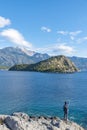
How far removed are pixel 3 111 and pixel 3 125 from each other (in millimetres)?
31073

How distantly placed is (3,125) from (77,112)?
33.9 m

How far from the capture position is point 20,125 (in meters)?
39.7

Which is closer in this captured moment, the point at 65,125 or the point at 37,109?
the point at 65,125

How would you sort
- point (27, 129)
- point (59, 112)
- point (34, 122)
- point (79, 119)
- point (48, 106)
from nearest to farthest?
1. point (27, 129)
2. point (34, 122)
3. point (79, 119)
4. point (59, 112)
5. point (48, 106)

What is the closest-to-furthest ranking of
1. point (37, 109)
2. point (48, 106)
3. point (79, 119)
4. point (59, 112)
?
point (79, 119)
point (59, 112)
point (37, 109)
point (48, 106)

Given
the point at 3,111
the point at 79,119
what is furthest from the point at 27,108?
the point at 79,119

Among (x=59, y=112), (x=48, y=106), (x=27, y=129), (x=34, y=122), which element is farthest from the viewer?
(x=48, y=106)

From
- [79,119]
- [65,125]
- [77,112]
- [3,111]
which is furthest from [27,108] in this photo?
[65,125]

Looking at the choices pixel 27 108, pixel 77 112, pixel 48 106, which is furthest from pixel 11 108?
pixel 77 112

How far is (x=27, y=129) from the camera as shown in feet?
129

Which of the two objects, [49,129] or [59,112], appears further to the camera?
[59,112]

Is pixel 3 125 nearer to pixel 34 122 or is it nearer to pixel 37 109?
pixel 34 122

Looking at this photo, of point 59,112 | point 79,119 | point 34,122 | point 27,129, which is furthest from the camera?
point 59,112

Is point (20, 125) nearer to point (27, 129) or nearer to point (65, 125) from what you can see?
point (27, 129)
